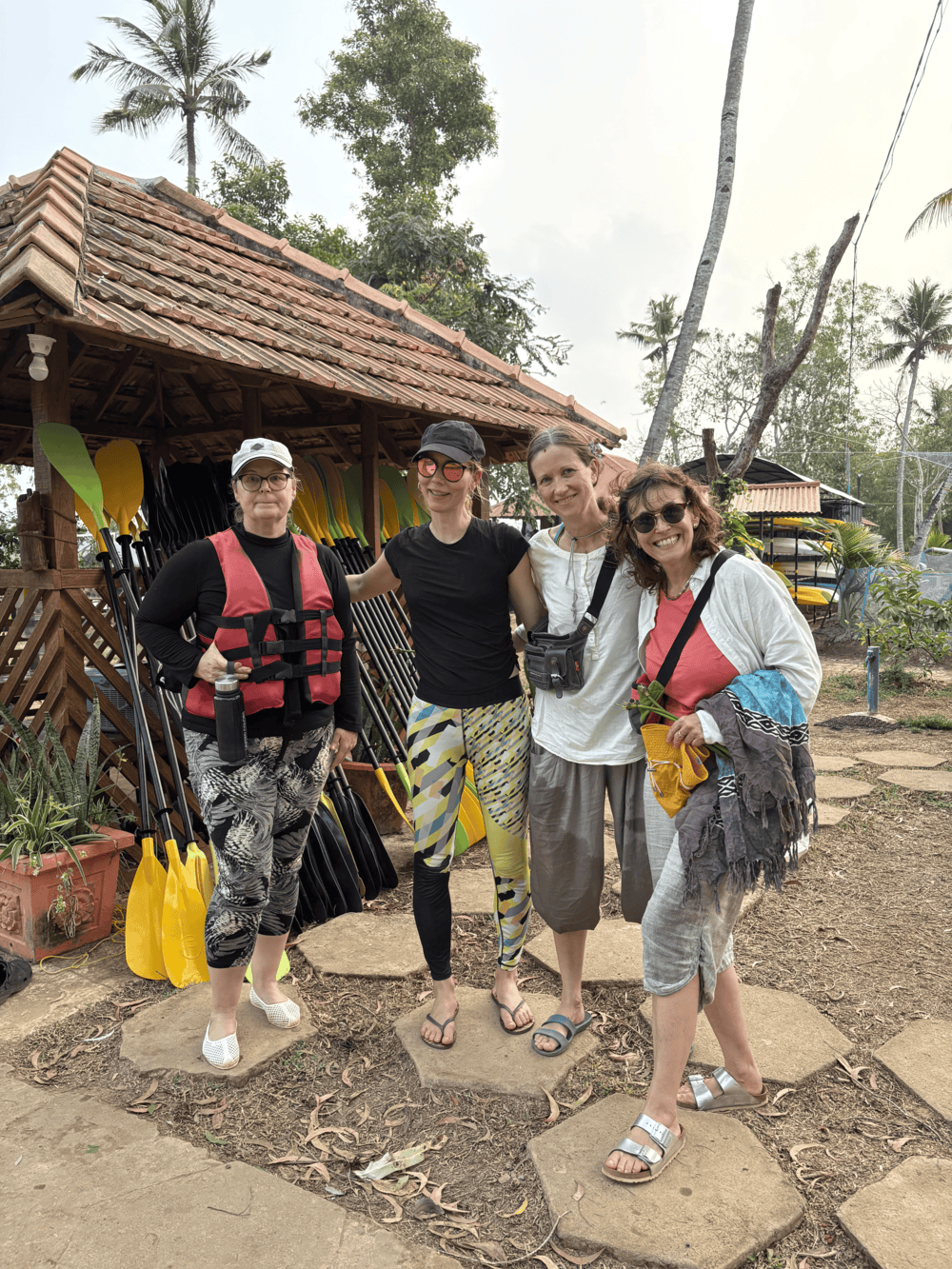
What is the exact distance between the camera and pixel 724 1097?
2270mm

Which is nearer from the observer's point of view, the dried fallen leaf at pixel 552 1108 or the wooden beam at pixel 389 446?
the dried fallen leaf at pixel 552 1108

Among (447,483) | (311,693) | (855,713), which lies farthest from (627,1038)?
(855,713)

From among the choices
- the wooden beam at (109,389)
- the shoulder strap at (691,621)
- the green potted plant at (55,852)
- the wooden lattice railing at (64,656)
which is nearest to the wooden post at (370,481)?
the wooden beam at (109,389)

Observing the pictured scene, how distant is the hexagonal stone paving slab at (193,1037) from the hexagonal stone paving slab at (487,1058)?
0.40 meters

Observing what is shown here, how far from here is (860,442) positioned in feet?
108

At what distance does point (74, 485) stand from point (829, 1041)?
3621 millimetres

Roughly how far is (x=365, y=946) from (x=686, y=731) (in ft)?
6.61

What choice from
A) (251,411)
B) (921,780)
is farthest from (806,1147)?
(921,780)

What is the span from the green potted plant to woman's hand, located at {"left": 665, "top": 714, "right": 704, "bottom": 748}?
97.7 inches

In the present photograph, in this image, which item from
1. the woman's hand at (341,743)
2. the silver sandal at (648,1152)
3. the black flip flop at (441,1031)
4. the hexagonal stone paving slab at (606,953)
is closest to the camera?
the silver sandal at (648,1152)

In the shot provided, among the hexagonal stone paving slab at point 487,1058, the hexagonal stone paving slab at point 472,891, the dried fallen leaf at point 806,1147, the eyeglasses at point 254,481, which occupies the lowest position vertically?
the hexagonal stone paving slab at point 472,891

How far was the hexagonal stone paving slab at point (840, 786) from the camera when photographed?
543 cm

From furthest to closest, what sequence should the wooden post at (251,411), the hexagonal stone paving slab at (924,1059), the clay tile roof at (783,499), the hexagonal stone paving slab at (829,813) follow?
1. the clay tile roof at (783,499)
2. the hexagonal stone paving slab at (829,813)
3. the wooden post at (251,411)
4. the hexagonal stone paving slab at (924,1059)

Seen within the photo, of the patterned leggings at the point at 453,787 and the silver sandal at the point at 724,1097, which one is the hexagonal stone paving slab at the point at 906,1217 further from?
the patterned leggings at the point at 453,787
